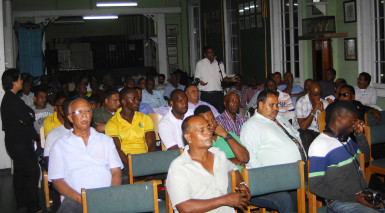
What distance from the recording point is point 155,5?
15438mm

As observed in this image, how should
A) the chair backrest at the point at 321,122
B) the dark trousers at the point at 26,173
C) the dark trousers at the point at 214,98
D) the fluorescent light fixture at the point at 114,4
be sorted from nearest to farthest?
the dark trousers at the point at 26,173 → the chair backrest at the point at 321,122 → the dark trousers at the point at 214,98 → the fluorescent light fixture at the point at 114,4

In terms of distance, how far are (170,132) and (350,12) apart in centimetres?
474

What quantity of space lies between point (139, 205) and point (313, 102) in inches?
139

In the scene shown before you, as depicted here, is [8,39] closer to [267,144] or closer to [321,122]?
[321,122]

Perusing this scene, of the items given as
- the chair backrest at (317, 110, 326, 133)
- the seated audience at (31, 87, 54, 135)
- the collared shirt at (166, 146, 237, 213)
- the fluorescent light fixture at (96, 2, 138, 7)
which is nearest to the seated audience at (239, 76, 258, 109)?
the chair backrest at (317, 110, 326, 133)

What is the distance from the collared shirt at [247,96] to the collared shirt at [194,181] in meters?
6.70

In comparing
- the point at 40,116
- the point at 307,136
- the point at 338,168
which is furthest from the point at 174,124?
the point at 40,116

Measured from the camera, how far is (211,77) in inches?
367

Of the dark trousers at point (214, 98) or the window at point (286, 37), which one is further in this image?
the window at point (286, 37)

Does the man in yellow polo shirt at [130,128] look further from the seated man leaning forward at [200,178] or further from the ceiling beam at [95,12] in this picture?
the ceiling beam at [95,12]

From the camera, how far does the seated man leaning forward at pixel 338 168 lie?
3.45m

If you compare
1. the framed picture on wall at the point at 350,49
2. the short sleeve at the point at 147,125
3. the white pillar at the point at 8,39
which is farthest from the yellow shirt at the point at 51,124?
the framed picture on wall at the point at 350,49

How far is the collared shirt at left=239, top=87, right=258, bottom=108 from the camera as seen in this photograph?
1005 centimetres

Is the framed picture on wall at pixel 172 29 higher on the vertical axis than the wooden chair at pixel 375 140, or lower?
higher
